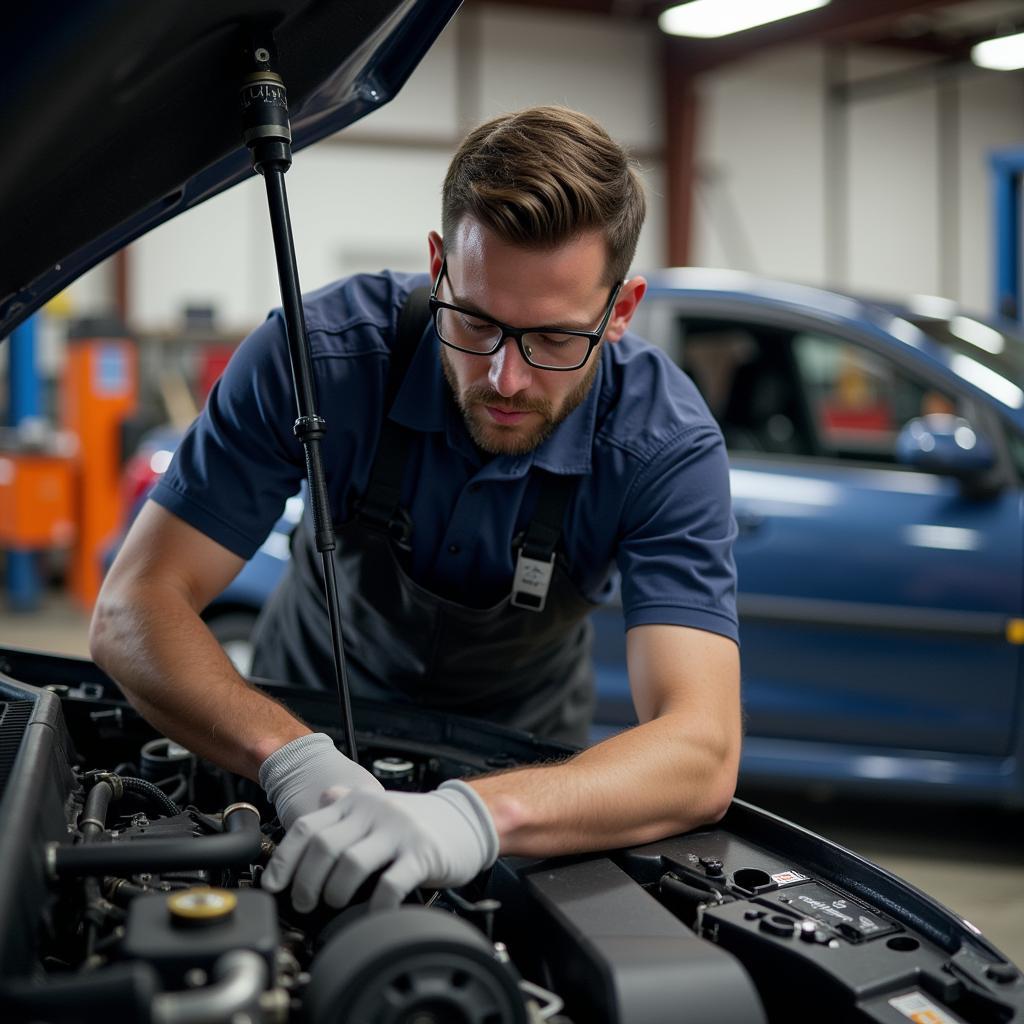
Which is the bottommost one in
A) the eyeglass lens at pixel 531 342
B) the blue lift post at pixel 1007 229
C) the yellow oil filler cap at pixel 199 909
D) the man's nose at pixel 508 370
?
the yellow oil filler cap at pixel 199 909

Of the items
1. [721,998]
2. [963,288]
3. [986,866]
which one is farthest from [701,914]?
[963,288]

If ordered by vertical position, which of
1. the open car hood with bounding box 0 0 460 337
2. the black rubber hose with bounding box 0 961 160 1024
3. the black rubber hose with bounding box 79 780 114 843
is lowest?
the black rubber hose with bounding box 79 780 114 843

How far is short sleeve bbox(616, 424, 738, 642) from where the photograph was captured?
1475 millimetres

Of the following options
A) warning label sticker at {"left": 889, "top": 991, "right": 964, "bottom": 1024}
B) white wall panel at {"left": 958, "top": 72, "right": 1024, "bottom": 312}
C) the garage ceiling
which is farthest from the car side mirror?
white wall panel at {"left": 958, "top": 72, "right": 1024, "bottom": 312}

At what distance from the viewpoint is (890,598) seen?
2807mm

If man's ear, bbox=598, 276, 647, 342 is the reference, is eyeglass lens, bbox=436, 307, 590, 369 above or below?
below

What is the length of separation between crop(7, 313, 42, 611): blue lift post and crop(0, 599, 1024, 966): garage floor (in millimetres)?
4216

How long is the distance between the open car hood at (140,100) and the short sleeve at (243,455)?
0.70ft

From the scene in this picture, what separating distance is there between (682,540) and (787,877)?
0.48 metres

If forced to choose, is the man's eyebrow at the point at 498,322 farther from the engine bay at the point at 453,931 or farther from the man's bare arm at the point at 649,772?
the engine bay at the point at 453,931

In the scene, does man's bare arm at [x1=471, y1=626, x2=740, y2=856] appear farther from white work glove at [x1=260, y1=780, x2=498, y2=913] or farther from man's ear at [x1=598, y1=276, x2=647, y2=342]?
man's ear at [x1=598, y1=276, x2=647, y2=342]

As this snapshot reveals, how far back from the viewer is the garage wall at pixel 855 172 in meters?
11.4

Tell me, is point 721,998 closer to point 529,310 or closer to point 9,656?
point 529,310

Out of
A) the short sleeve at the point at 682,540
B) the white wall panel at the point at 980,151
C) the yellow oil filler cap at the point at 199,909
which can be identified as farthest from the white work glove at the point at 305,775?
the white wall panel at the point at 980,151
